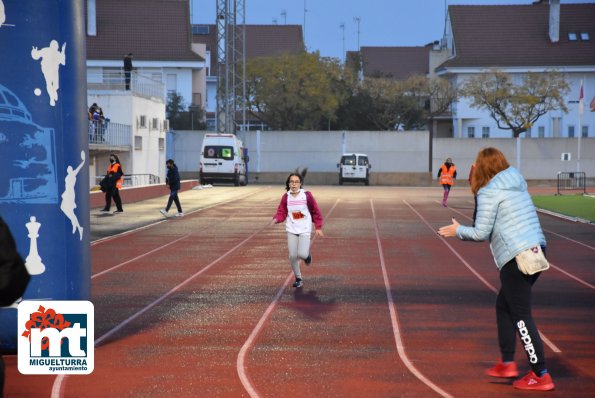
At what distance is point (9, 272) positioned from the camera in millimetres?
4383

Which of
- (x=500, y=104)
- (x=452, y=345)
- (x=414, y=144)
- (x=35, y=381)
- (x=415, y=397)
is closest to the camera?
(x=415, y=397)

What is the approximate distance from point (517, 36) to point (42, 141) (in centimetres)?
7164

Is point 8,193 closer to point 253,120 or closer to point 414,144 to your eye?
point 414,144

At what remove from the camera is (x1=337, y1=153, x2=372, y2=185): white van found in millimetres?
62812

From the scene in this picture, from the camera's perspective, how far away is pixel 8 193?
9570 millimetres

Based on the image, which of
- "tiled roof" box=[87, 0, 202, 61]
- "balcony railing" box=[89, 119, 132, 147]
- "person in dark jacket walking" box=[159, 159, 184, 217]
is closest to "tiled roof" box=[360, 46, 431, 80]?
"tiled roof" box=[87, 0, 202, 61]

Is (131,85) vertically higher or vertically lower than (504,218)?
higher

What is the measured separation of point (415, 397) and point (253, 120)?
83.0 m

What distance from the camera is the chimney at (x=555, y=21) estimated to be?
7744 cm

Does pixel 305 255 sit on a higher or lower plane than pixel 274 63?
lower

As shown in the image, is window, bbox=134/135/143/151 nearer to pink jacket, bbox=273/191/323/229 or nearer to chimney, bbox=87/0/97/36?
chimney, bbox=87/0/97/36

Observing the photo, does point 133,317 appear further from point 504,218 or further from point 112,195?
point 112,195

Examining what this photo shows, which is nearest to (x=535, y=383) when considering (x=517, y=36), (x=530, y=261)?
(x=530, y=261)

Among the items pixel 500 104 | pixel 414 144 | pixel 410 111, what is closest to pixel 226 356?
pixel 414 144
